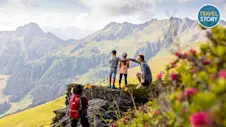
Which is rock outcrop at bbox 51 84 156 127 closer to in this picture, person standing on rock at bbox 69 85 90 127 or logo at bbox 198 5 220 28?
person standing on rock at bbox 69 85 90 127

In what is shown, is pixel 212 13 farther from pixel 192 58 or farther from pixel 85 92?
pixel 85 92

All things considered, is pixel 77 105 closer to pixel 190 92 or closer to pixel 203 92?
pixel 190 92

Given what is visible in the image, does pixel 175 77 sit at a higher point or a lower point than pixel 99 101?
higher

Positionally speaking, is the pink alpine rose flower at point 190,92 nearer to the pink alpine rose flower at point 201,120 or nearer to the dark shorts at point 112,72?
the pink alpine rose flower at point 201,120

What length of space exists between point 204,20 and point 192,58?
2.20 metres

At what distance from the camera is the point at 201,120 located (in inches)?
62.7

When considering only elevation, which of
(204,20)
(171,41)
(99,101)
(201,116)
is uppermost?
(204,20)

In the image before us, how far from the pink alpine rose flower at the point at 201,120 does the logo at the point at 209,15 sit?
3.05 m

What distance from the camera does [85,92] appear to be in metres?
23.0

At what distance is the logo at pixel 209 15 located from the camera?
454 centimetres

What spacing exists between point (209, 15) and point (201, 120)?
3.63 metres

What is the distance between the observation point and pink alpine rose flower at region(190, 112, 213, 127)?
154 cm

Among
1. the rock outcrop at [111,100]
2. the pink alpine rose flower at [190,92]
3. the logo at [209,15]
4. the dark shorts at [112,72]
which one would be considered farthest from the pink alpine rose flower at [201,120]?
the dark shorts at [112,72]

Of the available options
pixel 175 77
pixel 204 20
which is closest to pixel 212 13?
pixel 204 20
